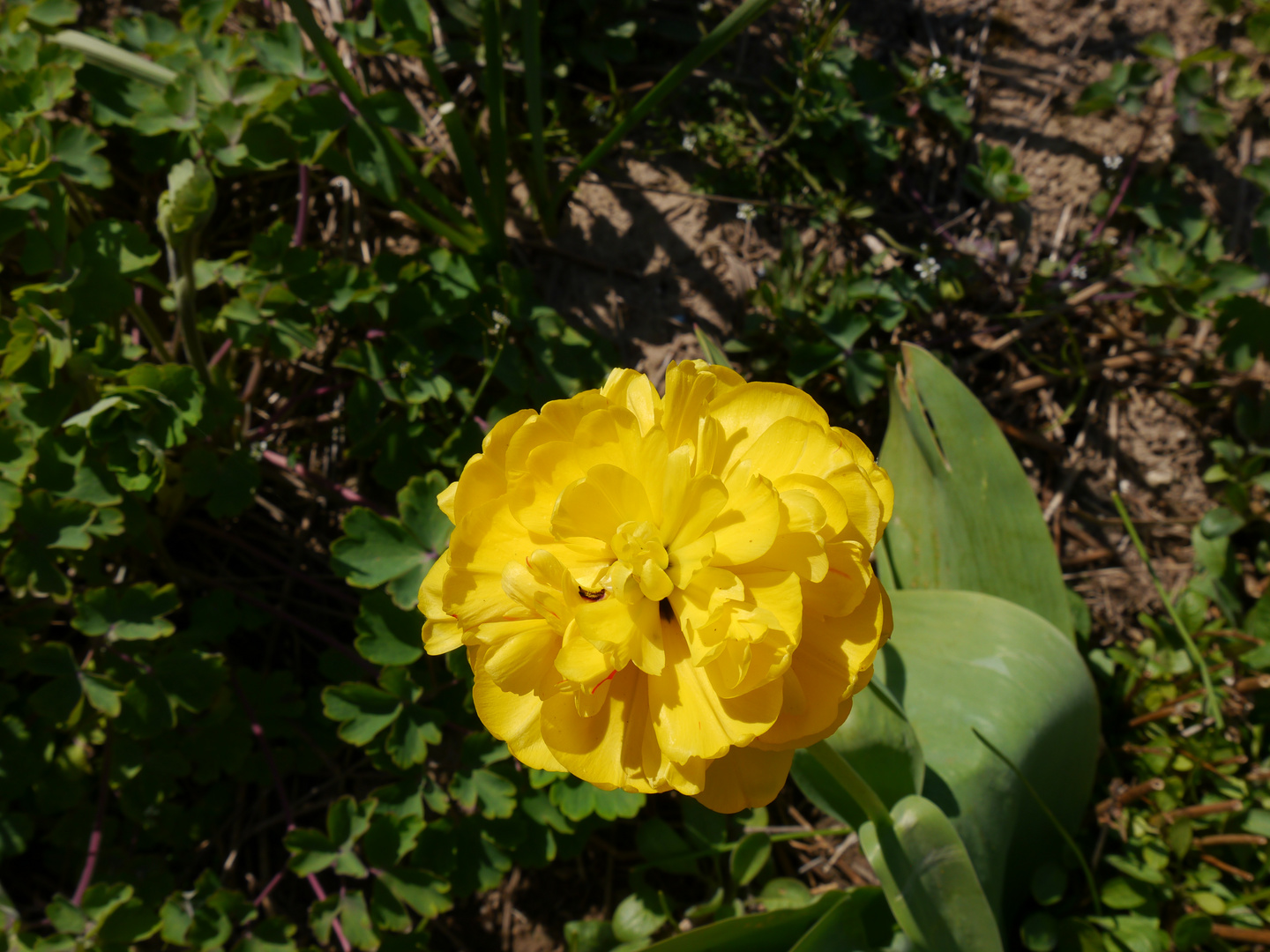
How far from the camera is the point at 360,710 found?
145 cm

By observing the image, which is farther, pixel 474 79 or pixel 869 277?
pixel 474 79

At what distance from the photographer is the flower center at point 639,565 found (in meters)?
0.81

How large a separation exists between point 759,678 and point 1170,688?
4.45 feet

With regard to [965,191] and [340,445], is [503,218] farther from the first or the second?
[965,191]

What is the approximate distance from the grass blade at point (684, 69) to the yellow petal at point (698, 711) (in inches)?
43.8

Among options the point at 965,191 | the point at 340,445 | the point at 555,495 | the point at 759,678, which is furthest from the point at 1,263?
the point at 965,191

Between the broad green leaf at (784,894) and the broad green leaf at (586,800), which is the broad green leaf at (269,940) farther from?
the broad green leaf at (784,894)

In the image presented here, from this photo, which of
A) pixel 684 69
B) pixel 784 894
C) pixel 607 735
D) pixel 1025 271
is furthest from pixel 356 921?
pixel 1025 271

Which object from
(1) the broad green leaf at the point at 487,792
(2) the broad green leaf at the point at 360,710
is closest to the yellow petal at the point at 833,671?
(1) the broad green leaf at the point at 487,792

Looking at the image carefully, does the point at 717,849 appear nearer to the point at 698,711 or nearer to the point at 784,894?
the point at 784,894

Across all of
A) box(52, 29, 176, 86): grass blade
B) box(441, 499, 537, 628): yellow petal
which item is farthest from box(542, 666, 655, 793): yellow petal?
box(52, 29, 176, 86): grass blade

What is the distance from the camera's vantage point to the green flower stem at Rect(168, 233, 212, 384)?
1454 millimetres

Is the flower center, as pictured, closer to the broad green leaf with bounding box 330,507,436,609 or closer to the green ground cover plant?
the green ground cover plant

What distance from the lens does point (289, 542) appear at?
1927 millimetres
